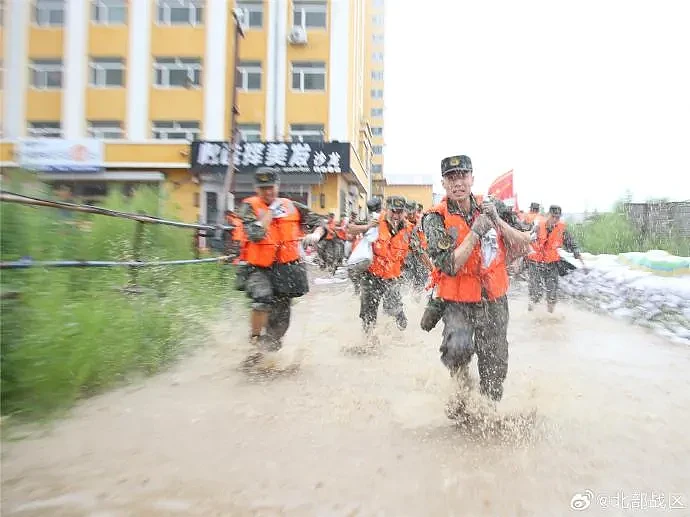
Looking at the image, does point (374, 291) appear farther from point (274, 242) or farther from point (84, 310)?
point (84, 310)

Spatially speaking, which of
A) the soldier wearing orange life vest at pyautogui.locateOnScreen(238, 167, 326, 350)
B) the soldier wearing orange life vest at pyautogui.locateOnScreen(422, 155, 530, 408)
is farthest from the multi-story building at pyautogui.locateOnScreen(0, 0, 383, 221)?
the soldier wearing orange life vest at pyautogui.locateOnScreen(422, 155, 530, 408)

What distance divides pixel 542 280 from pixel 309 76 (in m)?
15.1

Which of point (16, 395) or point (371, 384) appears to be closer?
point (16, 395)

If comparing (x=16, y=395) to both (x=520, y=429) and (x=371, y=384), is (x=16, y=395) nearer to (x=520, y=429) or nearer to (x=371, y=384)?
(x=371, y=384)

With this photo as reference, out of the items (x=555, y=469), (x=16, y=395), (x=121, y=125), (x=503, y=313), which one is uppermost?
(x=121, y=125)

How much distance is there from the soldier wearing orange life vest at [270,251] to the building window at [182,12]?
17024 millimetres

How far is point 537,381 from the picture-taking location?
442 centimetres

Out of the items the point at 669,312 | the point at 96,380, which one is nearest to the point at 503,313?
the point at 96,380

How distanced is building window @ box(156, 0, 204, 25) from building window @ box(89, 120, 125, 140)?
4.01 meters

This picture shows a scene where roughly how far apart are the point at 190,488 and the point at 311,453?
0.69 meters

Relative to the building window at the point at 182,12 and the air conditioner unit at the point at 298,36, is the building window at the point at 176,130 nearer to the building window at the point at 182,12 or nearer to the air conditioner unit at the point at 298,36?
the building window at the point at 182,12

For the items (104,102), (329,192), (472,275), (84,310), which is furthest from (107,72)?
(472,275)

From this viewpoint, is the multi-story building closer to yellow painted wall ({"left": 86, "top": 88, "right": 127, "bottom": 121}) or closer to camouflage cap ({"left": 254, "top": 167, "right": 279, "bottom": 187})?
yellow painted wall ({"left": 86, "top": 88, "right": 127, "bottom": 121})

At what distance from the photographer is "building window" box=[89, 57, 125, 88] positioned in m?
18.9
